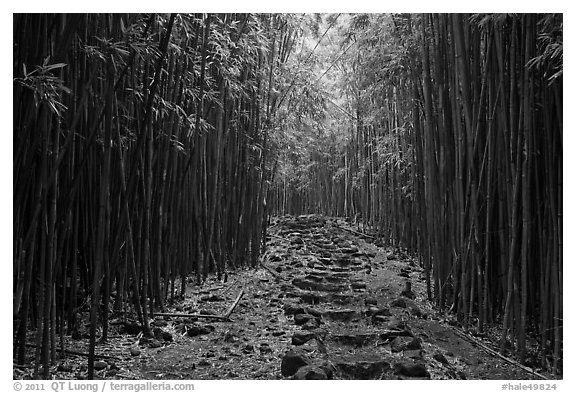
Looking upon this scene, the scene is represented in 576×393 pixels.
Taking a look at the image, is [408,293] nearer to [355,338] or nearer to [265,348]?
Result: [355,338]

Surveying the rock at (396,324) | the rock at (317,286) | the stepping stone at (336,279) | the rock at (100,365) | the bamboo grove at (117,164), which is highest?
the bamboo grove at (117,164)

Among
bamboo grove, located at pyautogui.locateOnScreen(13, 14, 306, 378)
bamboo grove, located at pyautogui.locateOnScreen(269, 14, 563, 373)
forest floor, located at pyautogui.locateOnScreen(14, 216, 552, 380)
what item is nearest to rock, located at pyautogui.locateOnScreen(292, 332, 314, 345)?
forest floor, located at pyautogui.locateOnScreen(14, 216, 552, 380)

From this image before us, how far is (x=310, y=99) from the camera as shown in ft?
21.0

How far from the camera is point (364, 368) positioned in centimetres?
213

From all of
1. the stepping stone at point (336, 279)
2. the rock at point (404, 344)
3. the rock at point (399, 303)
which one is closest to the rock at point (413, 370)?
the rock at point (404, 344)

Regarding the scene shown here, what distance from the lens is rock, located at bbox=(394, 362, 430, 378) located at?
79.2 inches

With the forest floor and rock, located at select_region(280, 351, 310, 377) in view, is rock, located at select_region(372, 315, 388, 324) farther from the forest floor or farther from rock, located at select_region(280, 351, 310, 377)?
rock, located at select_region(280, 351, 310, 377)

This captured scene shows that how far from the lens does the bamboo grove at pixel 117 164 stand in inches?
65.4

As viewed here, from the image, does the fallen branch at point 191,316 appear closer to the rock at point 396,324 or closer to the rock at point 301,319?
→ the rock at point 301,319

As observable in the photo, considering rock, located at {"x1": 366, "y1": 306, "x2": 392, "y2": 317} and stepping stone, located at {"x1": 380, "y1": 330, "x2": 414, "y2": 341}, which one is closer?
stepping stone, located at {"x1": 380, "y1": 330, "x2": 414, "y2": 341}

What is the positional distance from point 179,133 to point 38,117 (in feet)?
4.93

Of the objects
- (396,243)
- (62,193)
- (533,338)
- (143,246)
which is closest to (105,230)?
(62,193)

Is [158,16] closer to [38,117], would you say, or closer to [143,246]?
[38,117]
